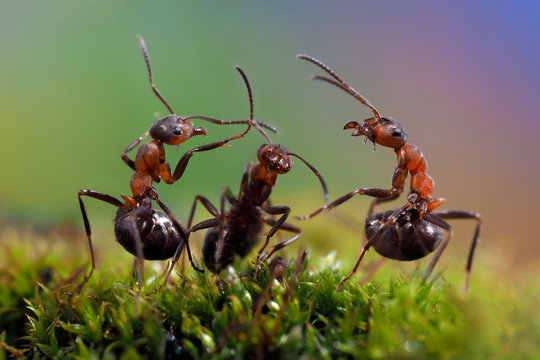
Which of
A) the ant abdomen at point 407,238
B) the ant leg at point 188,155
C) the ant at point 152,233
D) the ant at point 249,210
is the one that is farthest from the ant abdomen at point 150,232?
the ant abdomen at point 407,238

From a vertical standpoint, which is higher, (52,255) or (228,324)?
(228,324)

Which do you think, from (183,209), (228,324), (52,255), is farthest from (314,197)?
(228,324)

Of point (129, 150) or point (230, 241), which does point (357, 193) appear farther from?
point (129, 150)

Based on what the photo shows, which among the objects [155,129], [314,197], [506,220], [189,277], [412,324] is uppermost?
[155,129]

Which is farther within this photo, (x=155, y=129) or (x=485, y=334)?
(x=155, y=129)

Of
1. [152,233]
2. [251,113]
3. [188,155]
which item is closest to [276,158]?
[251,113]

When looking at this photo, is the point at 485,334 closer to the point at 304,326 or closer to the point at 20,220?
the point at 304,326

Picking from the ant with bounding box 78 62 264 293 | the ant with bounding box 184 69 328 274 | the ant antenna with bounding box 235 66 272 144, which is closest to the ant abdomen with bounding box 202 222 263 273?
the ant with bounding box 184 69 328 274

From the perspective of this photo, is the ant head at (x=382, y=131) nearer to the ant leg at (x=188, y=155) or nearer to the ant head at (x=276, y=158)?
the ant head at (x=276, y=158)
